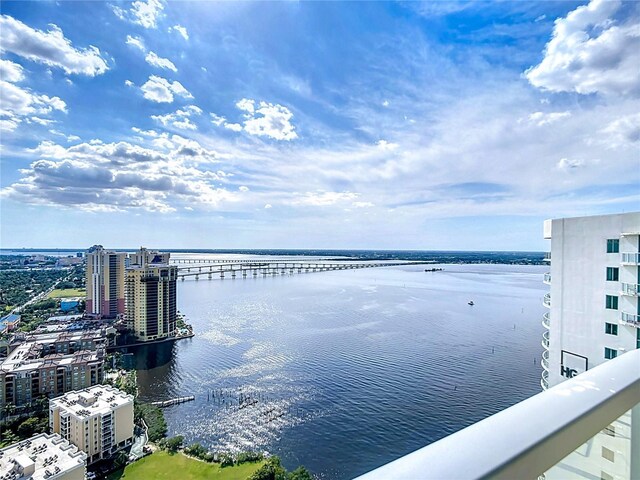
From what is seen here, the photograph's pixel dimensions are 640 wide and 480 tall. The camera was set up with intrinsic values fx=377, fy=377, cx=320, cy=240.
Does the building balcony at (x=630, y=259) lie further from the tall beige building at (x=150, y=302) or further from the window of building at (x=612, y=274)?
the tall beige building at (x=150, y=302)

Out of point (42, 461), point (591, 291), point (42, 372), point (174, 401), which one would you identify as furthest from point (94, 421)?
point (591, 291)

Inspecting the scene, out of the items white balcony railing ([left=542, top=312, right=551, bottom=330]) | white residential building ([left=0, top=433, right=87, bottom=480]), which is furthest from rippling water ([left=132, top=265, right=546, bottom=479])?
white balcony railing ([left=542, top=312, right=551, bottom=330])

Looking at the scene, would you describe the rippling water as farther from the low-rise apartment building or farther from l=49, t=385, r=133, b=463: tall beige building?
the low-rise apartment building

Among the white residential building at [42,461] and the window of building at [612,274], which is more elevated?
the window of building at [612,274]

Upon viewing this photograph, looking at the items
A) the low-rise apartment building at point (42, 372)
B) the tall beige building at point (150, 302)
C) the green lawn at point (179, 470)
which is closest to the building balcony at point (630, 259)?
the green lawn at point (179, 470)

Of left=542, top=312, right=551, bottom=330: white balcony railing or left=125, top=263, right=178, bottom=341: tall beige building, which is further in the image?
left=125, top=263, right=178, bottom=341: tall beige building

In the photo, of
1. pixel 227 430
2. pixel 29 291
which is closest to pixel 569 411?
pixel 227 430

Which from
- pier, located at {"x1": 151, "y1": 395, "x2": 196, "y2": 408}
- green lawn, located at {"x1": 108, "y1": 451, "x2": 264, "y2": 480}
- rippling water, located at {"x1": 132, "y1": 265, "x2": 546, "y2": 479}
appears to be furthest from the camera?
pier, located at {"x1": 151, "y1": 395, "x2": 196, "y2": 408}
